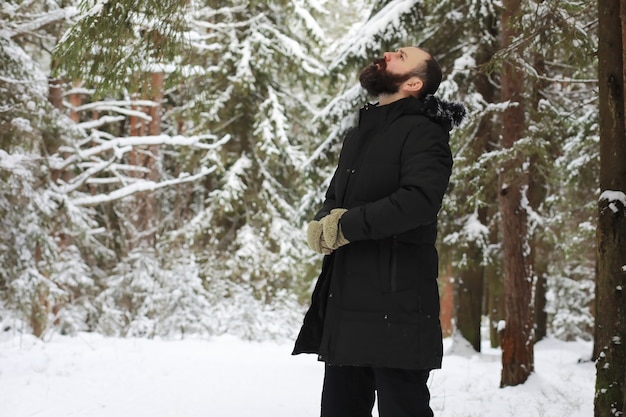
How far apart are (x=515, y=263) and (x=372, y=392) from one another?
661cm

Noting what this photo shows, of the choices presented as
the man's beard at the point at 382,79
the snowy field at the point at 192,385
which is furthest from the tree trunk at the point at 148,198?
the man's beard at the point at 382,79

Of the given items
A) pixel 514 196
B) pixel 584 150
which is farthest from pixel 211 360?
pixel 584 150

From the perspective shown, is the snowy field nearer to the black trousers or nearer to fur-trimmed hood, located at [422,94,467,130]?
the black trousers

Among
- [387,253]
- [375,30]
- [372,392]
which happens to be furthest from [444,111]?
[375,30]

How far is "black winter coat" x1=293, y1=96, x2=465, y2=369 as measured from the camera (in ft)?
8.77

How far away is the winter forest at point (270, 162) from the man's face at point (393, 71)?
1647 millimetres

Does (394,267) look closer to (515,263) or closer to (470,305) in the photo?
(515,263)

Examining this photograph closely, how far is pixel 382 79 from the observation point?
10.1 ft

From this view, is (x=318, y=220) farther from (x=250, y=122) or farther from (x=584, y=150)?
(x=250, y=122)

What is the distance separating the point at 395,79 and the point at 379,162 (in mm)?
461

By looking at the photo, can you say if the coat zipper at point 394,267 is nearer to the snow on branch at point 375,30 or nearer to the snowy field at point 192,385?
the snowy field at point 192,385

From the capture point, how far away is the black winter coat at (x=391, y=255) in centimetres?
267

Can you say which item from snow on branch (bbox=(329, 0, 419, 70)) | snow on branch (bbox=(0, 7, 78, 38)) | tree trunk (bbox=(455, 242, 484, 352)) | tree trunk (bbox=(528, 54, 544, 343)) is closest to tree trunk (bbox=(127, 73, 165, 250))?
snow on branch (bbox=(329, 0, 419, 70))

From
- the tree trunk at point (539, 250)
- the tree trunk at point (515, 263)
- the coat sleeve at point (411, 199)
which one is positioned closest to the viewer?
the coat sleeve at point (411, 199)
